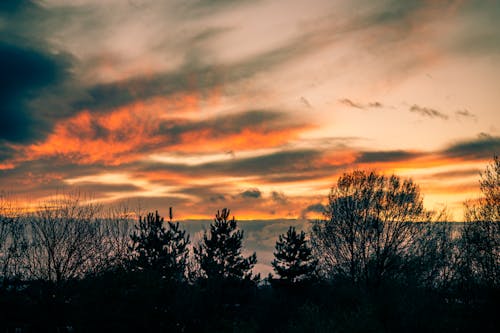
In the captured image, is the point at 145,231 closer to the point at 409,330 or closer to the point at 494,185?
the point at 409,330

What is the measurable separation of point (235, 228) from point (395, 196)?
1789 centimetres

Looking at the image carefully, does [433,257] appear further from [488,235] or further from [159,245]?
[159,245]

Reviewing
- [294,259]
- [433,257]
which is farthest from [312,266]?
[433,257]

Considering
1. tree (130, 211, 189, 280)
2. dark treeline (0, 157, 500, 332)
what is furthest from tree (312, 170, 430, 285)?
tree (130, 211, 189, 280)

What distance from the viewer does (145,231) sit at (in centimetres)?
4375

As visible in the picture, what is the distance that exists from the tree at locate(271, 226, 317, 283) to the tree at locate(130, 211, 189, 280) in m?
13.0

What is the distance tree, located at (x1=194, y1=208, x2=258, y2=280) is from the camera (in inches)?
1887

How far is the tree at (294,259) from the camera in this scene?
5125 cm

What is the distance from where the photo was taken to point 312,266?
168 ft

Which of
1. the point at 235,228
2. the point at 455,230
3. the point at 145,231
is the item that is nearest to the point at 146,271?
the point at 145,231

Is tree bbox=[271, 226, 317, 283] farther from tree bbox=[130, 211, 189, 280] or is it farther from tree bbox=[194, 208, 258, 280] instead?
tree bbox=[130, 211, 189, 280]

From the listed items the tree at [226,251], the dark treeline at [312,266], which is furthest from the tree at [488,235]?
the tree at [226,251]

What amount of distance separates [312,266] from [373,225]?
9544mm

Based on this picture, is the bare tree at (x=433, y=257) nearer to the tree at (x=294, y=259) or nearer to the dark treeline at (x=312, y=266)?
the dark treeline at (x=312, y=266)
